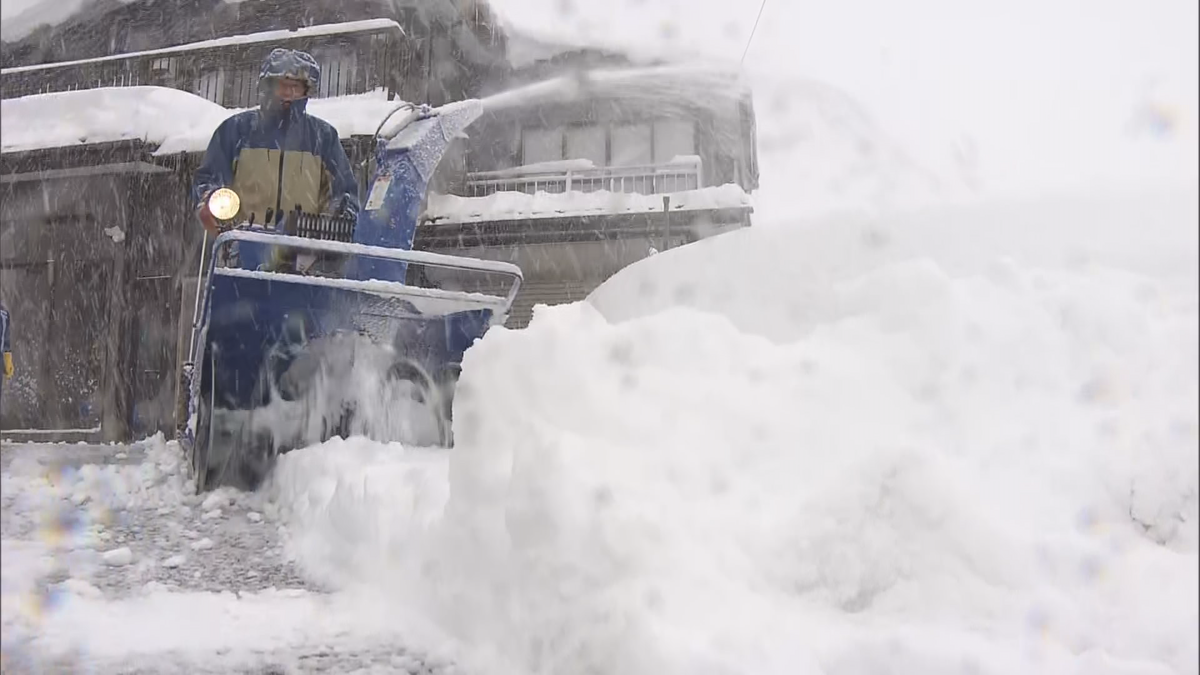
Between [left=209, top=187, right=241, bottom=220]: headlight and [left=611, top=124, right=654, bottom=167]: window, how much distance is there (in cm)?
759

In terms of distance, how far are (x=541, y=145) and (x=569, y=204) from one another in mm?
1983

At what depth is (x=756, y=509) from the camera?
2.34 metres

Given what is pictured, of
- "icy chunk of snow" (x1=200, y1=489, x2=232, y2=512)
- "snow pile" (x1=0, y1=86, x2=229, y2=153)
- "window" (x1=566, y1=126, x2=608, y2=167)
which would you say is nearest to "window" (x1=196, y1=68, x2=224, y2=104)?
"snow pile" (x1=0, y1=86, x2=229, y2=153)

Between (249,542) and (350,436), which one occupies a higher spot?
(350,436)

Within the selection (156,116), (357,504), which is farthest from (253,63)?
(357,504)

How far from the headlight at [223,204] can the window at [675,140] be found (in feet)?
25.5

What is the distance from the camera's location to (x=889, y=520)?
85.7 inches

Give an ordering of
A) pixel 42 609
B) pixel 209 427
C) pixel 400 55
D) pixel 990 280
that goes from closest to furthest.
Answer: pixel 42 609, pixel 990 280, pixel 209 427, pixel 400 55

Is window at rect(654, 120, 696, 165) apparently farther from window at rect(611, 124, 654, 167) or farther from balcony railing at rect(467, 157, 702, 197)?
balcony railing at rect(467, 157, 702, 197)

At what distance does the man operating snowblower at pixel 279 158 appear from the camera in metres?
4.55

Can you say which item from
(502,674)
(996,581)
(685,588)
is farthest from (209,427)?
(996,581)

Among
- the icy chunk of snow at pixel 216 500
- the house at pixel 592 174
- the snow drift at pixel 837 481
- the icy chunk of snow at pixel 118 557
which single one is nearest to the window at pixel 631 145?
the house at pixel 592 174

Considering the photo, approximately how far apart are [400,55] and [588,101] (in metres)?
2.60

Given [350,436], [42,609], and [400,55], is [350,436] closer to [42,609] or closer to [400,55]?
[42,609]
